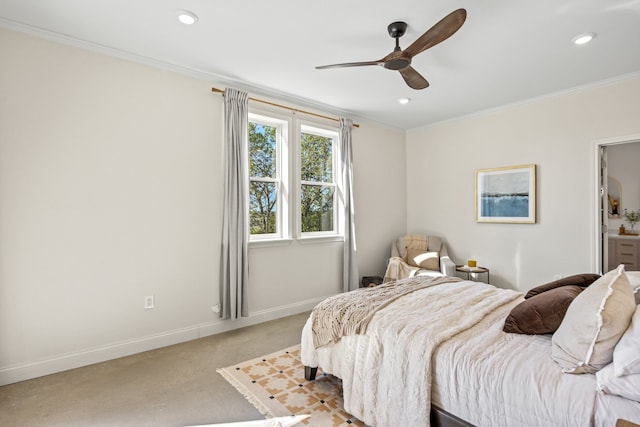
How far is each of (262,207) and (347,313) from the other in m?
2.15

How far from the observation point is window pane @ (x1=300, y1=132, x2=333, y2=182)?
438 cm

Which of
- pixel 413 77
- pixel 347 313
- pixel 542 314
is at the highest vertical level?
pixel 413 77

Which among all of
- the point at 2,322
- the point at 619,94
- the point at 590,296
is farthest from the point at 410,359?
the point at 619,94

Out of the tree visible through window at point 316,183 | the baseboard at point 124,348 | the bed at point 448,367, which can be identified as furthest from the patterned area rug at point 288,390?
the tree visible through window at point 316,183

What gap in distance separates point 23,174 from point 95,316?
4.19 ft

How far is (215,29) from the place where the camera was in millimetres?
2584

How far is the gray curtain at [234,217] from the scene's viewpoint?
3480 mm

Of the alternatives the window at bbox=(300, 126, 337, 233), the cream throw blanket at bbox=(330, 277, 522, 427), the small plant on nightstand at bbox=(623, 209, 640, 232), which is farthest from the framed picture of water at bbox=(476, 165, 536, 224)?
the small plant on nightstand at bbox=(623, 209, 640, 232)

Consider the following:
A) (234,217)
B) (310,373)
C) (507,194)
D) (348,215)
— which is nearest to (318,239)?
(348,215)

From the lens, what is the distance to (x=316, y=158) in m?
4.52

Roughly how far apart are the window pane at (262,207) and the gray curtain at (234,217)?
305 millimetres

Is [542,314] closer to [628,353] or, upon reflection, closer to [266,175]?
[628,353]

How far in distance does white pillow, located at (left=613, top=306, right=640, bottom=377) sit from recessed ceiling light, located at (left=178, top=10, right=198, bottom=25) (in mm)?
3113

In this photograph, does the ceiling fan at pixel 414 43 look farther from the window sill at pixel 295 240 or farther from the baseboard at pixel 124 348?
the baseboard at pixel 124 348
